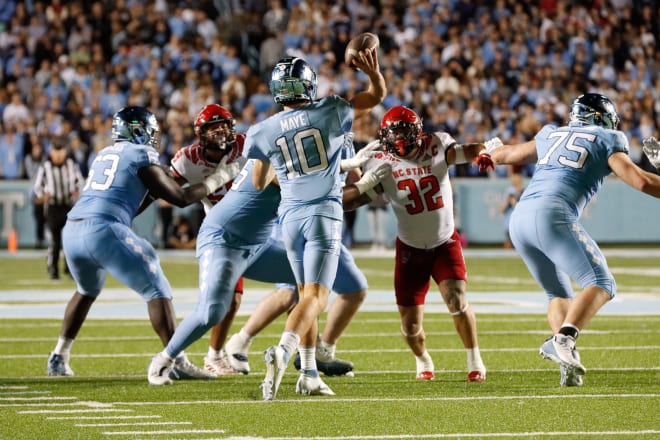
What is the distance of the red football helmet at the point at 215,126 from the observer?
7.38 metres

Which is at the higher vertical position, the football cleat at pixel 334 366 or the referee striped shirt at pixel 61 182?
the football cleat at pixel 334 366

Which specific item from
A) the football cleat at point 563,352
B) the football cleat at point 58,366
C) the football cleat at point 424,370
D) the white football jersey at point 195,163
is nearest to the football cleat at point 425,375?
the football cleat at point 424,370

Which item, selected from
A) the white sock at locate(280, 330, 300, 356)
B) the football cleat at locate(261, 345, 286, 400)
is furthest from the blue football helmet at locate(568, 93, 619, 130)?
the football cleat at locate(261, 345, 286, 400)

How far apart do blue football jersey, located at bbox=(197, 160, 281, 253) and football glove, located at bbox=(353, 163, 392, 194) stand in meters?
0.45

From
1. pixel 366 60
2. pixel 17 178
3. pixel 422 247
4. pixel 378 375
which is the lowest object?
pixel 17 178

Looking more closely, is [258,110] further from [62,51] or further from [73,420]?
[73,420]

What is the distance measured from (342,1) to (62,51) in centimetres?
517

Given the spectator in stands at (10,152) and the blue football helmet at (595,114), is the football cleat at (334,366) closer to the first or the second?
Result: the blue football helmet at (595,114)

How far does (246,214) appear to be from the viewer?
7051 mm

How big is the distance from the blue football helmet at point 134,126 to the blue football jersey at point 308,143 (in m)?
1.05

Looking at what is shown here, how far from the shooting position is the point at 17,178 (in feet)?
65.5

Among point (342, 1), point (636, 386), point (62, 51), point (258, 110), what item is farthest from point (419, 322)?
point (342, 1)

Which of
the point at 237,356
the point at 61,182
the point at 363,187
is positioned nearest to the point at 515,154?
the point at 363,187

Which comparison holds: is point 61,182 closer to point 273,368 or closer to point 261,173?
point 261,173
